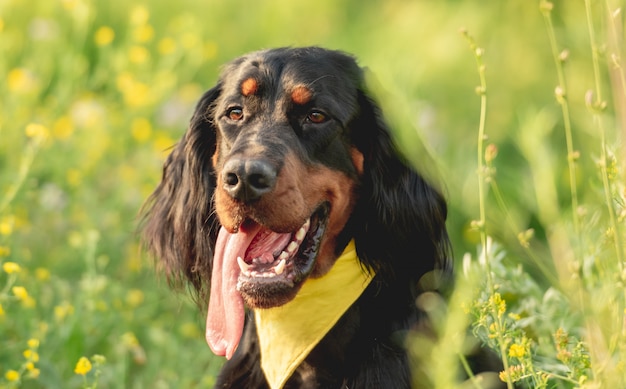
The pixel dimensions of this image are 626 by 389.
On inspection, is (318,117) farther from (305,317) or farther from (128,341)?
(128,341)

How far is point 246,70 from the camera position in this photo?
3555mm

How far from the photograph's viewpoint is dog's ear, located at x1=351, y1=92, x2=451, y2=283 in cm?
351

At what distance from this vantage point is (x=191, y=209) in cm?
377

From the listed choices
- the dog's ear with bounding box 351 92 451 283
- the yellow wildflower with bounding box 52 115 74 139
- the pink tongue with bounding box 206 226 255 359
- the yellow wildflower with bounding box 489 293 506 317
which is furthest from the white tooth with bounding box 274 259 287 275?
the yellow wildflower with bounding box 52 115 74 139

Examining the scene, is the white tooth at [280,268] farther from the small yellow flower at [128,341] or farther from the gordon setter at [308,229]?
the small yellow flower at [128,341]

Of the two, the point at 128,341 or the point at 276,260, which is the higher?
the point at 276,260

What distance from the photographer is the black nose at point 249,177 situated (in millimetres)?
3100

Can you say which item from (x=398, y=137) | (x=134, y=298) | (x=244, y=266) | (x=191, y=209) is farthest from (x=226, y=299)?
(x=134, y=298)

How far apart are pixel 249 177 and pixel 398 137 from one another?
671 millimetres

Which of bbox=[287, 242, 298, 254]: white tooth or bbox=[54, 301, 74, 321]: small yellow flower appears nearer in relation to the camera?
bbox=[287, 242, 298, 254]: white tooth

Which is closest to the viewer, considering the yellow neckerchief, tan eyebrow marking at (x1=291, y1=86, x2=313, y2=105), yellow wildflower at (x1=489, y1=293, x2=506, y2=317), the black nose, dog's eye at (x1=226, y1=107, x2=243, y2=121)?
yellow wildflower at (x1=489, y1=293, x2=506, y2=317)

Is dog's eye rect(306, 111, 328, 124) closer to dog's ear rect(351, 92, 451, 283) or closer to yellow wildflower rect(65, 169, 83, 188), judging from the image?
dog's ear rect(351, 92, 451, 283)

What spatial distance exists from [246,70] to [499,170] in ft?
8.90

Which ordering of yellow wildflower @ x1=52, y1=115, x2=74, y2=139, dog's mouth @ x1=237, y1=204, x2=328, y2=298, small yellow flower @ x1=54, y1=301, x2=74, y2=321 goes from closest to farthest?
dog's mouth @ x1=237, y1=204, x2=328, y2=298 < small yellow flower @ x1=54, y1=301, x2=74, y2=321 < yellow wildflower @ x1=52, y1=115, x2=74, y2=139
